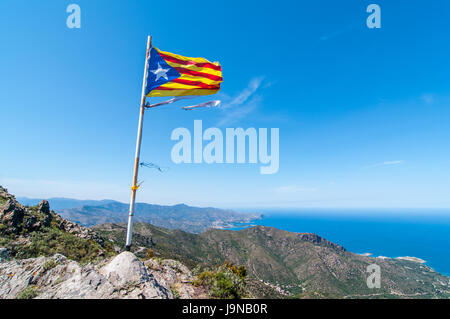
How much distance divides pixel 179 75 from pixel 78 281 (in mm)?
8996

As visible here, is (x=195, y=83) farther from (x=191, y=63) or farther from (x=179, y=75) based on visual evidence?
(x=191, y=63)

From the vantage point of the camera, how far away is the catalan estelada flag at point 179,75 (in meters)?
8.56

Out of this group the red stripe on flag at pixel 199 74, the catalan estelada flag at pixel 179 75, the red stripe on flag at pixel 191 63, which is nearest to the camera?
the catalan estelada flag at pixel 179 75

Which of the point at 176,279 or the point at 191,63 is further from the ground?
the point at 191,63

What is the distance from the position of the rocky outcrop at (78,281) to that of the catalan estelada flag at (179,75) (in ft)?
24.0

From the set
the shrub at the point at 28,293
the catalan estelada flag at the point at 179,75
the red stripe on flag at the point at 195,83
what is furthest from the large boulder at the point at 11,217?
the red stripe on flag at the point at 195,83

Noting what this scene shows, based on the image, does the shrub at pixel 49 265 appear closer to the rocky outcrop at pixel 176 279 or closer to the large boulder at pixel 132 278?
the large boulder at pixel 132 278

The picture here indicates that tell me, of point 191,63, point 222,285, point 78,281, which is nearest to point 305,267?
point 222,285

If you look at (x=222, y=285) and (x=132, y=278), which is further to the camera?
(x=222, y=285)

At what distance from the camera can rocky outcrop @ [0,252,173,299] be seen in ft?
18.3

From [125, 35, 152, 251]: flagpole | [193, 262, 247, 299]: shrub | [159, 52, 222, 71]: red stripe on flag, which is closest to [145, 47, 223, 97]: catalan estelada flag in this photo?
[159, 52, 222, 71]: red stripe on flag

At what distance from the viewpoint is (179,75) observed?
29.3 feet
